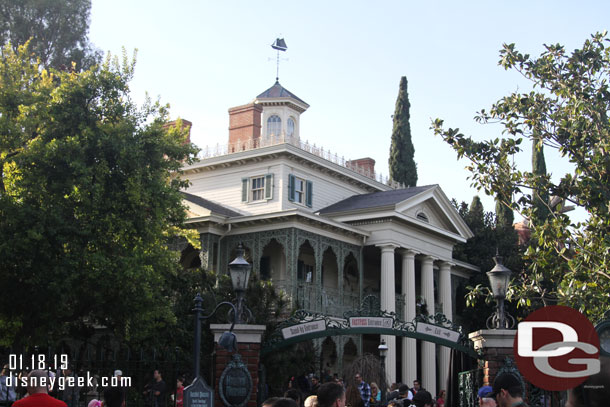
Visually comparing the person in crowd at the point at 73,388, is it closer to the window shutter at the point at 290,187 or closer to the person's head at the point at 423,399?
the person's head at the point at 423,399

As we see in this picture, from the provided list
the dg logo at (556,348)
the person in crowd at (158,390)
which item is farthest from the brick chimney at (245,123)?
the dg logo at (556,348)

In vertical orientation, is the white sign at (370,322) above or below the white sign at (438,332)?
above

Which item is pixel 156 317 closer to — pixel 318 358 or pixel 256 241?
pixel 318 358

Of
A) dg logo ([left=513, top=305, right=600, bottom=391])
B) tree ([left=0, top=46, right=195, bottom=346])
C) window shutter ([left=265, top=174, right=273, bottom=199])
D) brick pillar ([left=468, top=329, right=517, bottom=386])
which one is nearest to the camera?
dg logo ([left=513, top=305, right=600, bottom=391])

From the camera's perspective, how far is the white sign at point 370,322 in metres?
14.4

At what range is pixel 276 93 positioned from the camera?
146 ft

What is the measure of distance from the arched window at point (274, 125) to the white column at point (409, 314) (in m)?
10.4

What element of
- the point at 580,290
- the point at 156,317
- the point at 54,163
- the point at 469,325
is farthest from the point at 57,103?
the point at 469,325

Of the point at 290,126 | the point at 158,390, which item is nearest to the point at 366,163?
the point at 290,126

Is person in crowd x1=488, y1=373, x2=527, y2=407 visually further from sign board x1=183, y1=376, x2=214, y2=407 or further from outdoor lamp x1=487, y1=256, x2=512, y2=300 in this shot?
outdoor lamp x1=487, y1=256, x2=512, y2=300

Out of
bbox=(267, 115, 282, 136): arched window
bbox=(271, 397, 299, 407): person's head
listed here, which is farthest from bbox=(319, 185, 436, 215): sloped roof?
bbox=(271, 397, 299, 407): person's head

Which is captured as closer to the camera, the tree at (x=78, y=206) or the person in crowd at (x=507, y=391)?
the person in crowd at (x=507, y=391)

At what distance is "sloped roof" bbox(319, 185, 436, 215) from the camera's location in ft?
124

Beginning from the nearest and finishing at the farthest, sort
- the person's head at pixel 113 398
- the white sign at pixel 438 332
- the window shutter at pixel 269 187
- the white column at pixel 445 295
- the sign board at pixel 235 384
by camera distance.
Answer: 1. the person's head at pixel 113 398
2. the sign board at pixel 235 384
3. the white sign at pixel 438 332
4. the window shutter at pixel 269 187
5. the white column at pixel 445 295
